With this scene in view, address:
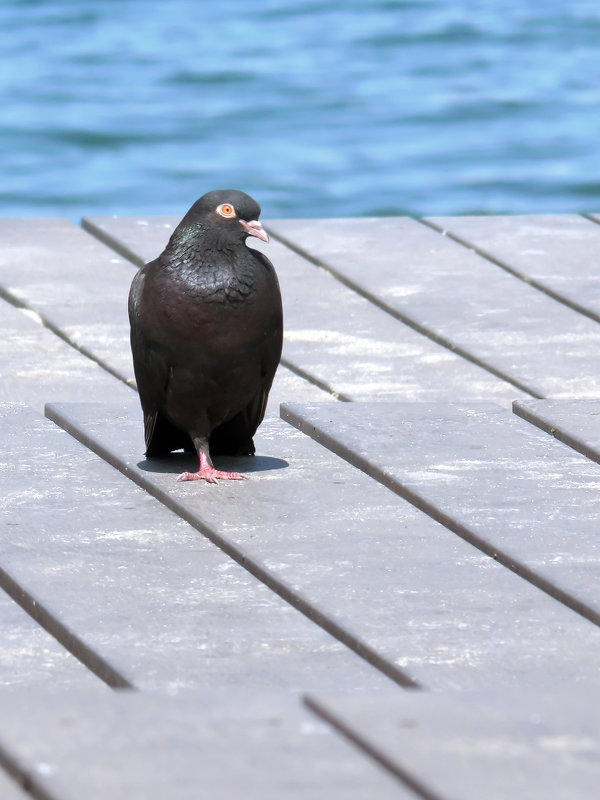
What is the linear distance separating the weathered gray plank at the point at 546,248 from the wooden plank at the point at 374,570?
1963 millimetres

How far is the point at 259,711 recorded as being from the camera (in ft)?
9.12

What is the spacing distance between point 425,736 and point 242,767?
0.87ft

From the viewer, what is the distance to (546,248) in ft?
23.2

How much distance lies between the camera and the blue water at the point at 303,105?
52.3ft

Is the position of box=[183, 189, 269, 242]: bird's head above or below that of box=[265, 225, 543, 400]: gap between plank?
above

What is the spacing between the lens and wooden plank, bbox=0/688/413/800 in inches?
100

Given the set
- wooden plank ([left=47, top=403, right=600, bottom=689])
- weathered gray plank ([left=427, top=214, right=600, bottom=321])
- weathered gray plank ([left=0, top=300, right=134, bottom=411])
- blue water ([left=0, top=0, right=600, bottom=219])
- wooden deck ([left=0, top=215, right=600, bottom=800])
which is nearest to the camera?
wooden deck ([left=0, top=215, right=600, bottom=800])

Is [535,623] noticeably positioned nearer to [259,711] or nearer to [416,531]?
[416,531]

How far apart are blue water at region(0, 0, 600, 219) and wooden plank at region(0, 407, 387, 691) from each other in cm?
1082

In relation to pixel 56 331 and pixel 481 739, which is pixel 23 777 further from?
pixel 56 331

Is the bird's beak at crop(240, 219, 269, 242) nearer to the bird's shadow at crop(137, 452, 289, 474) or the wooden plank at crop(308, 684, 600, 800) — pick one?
the bird's shadow at crop(137, 452, 289, 474)

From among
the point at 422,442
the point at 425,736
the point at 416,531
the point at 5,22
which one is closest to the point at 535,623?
the point at 416,531

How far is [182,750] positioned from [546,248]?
4.64 meters

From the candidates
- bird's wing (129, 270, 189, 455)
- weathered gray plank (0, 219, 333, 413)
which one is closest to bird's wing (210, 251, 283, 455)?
bird's wing (129, 270, 189, 455)
